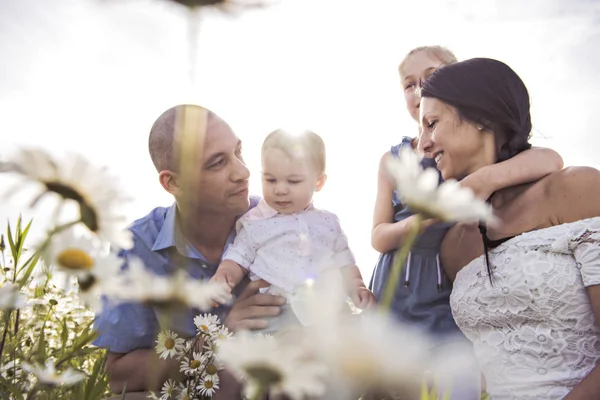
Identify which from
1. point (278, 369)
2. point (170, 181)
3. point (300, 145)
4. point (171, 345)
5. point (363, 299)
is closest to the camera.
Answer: point (278, 369)

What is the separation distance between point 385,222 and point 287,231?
419mm

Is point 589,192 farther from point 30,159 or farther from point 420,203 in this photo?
point 30,159

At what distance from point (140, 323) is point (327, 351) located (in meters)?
2.02

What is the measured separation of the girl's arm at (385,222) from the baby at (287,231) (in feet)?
0.44

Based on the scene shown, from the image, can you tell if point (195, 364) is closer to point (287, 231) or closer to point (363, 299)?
point (363, 299)

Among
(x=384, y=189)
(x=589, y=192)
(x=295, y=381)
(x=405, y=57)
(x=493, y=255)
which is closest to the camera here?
(x=295, y=381)

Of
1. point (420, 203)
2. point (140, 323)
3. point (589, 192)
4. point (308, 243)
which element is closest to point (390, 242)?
point (308, 243)

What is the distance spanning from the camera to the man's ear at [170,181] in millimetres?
2528

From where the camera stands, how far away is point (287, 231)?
2197 millimetres

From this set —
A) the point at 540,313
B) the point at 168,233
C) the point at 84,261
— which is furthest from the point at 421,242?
the point at 84,261

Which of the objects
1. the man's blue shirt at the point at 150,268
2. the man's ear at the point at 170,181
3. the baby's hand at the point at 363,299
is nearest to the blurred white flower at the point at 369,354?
the baby's hand at the point at 363,299

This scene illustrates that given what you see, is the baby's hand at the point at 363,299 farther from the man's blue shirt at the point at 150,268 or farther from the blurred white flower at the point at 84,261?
the blurred white flower at the point at 84,261

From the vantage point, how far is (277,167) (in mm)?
2170

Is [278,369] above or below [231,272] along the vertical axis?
above
